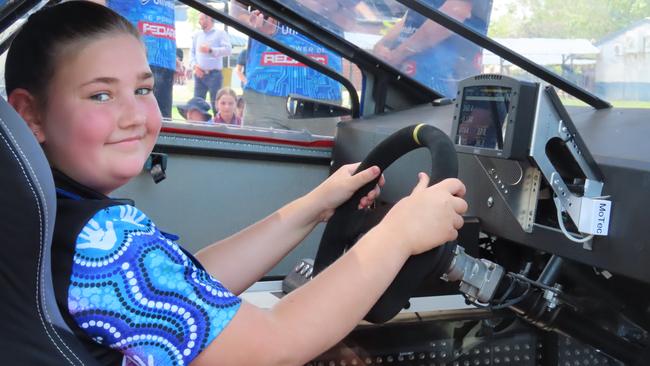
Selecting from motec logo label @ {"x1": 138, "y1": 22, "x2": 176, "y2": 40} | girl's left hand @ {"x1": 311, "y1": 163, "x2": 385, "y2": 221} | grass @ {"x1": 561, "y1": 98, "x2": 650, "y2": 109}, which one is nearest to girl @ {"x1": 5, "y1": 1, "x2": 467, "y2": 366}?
girl's left hand @ {"x1": 311, "y1": 163, "x2": 385, "y2": 221}

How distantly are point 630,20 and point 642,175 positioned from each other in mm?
1056

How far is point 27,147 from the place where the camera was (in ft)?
2.82

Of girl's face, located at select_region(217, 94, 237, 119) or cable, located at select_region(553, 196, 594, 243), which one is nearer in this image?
cable, located at select_region(553, 196, 594, 243)

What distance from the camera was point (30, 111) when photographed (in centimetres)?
106

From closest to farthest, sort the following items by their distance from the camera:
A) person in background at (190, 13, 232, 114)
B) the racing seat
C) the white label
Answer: the racing seat → the white label → person in background at (190, 13, 232, 114)

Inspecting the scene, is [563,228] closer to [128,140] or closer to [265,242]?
[265,242]

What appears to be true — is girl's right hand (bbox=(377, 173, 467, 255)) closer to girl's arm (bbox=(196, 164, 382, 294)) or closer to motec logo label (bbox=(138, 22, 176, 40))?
girl's arm (bbox=(196, 164, 382, 294))

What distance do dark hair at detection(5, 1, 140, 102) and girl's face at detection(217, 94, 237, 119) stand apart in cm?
177

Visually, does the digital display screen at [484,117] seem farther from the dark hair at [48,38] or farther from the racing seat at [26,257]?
the racing seat at [26,257]

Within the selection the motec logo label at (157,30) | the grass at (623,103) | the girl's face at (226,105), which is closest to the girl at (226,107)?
the girl's face at (226,105)

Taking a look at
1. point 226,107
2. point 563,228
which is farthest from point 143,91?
point 226,107

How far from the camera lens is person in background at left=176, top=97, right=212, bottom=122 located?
8.87ft

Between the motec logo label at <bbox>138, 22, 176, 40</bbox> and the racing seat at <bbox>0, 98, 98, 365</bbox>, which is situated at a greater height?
the motec logo label at <bbox>138, 22, 176, 40</bbox>

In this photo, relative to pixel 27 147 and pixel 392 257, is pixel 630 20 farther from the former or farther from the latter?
pixel 27 147
